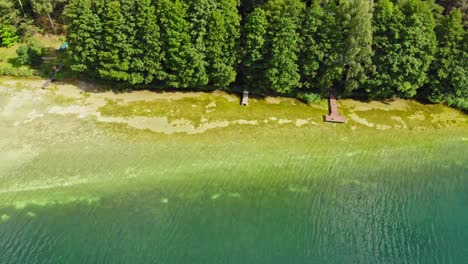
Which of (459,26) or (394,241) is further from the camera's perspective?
(459,26)

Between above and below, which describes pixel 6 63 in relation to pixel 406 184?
above

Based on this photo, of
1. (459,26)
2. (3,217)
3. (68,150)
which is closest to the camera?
(3,217)

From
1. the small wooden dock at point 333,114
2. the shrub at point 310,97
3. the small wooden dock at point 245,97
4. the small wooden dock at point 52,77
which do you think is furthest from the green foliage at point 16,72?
the small wooden dock at point 333,114

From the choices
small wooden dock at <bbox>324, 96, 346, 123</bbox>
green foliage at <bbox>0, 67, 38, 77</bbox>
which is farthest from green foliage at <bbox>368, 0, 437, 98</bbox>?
green foliage at <bbox>0, 67, 38, 77</bbox>

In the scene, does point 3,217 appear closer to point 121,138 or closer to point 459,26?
point 121,138

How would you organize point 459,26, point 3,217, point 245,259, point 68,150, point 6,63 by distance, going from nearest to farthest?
point 245,259 → point 3,217 → point 68,150 → point 459,26 → point 6,63

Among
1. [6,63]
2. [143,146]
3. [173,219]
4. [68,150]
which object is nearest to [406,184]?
[173,219]

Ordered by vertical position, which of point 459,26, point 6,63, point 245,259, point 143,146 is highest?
point 459,26
